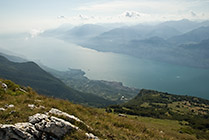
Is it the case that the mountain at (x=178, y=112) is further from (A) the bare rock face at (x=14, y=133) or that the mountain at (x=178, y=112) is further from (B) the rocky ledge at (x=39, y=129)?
(A) the bare rock face at (x=14, y=133)

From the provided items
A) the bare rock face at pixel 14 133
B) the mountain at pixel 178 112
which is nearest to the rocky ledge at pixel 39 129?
the bare rock face at pixel 14 133

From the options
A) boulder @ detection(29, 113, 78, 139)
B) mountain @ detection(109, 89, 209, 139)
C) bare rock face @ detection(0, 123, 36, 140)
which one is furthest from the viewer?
mountain @ detection(109, 89, 209, 139)

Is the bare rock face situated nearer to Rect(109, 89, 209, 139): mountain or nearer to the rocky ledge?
the rocky ledge

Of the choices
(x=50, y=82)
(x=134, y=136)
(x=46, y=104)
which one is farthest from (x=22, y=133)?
(x=50, y=82)

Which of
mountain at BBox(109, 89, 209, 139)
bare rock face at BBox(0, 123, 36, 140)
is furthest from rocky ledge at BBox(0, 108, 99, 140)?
mountain at BBox(109, 89, 209, 139)

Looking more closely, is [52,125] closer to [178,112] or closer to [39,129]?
[39,129]

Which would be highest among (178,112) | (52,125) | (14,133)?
(52,125)

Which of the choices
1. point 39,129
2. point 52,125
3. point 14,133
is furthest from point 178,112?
point 14,133

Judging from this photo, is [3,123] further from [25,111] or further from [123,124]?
[123,124]
